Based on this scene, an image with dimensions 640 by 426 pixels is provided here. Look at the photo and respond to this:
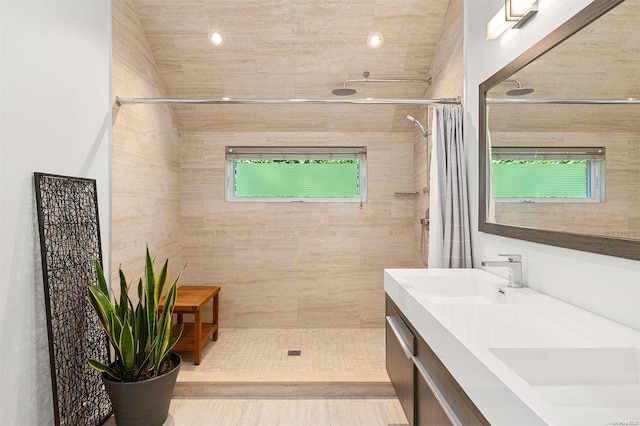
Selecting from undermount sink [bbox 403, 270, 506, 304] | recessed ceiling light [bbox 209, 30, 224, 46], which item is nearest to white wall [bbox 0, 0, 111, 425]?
recessed ceiling light [bbox 209, 30, 224, 46]

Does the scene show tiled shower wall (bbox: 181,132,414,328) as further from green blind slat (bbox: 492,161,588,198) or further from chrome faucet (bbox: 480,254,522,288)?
chrome faucet (bbox: 480,254,522,288)

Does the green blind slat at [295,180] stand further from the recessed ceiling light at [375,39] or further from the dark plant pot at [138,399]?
the dark plant pot at [138,399]

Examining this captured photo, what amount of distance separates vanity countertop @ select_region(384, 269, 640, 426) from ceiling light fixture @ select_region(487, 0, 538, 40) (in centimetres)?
118

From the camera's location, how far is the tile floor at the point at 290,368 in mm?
2139

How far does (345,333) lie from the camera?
341 cm

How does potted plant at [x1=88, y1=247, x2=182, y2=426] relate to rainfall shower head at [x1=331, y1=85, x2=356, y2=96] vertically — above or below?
below

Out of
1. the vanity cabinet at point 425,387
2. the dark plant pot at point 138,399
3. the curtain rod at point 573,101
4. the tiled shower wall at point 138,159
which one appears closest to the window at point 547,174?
the curtain rod at point 573,101

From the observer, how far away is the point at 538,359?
3.02 ft

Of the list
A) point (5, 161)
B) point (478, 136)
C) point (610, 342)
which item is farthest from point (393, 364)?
point (5, 161)

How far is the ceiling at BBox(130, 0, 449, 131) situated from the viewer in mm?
2676

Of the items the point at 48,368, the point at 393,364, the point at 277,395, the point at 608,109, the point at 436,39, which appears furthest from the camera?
the point at 436,39

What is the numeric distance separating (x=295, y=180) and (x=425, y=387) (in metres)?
2.57

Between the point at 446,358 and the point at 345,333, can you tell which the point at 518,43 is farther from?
the point at 345,333

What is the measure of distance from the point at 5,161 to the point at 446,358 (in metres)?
1.80
